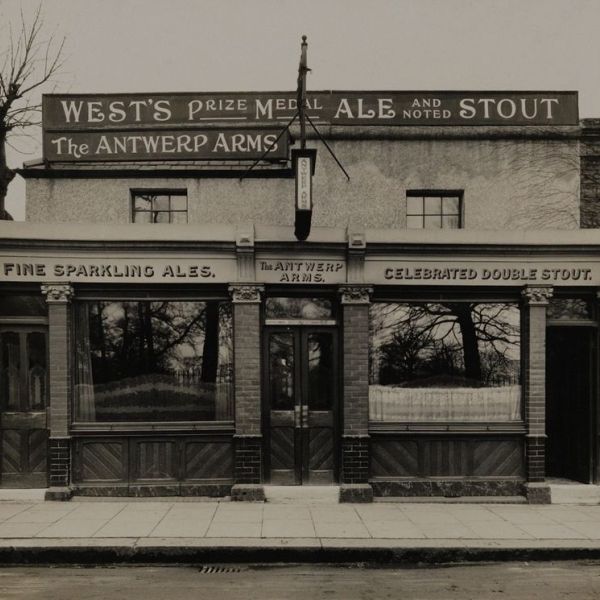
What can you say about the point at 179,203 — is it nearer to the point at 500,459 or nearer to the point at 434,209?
the point at 434,209

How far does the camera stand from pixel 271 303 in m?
9.23

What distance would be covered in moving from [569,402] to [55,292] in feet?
27.6

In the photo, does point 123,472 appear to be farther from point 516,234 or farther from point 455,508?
point 516,234

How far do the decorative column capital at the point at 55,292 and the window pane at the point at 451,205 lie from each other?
6.54 metres

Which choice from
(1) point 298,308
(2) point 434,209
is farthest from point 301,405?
(2) point 434,209

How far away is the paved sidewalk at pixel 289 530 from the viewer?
678 cm

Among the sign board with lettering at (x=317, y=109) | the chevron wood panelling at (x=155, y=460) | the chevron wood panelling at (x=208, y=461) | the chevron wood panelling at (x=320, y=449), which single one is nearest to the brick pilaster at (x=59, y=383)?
the chevron wood panelling at (x=155, y=460)

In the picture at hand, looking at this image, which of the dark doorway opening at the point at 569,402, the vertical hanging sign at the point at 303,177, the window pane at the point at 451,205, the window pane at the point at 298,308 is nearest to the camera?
the vertical hanging sign at the point at 303,177

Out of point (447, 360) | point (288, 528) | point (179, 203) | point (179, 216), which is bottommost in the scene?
point (288, 528)

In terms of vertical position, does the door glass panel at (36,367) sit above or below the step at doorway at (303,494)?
above

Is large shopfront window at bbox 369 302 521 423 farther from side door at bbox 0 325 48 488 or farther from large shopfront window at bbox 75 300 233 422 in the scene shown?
side door at bbox 0 325 48 488

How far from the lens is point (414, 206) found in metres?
10.7

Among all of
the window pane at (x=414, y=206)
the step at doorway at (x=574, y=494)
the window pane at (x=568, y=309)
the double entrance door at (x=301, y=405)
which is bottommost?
the step at doorway at (x=574, y=494)

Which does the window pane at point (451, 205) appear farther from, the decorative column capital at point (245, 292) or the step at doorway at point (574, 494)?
the step at doorway at point (574, 494)
